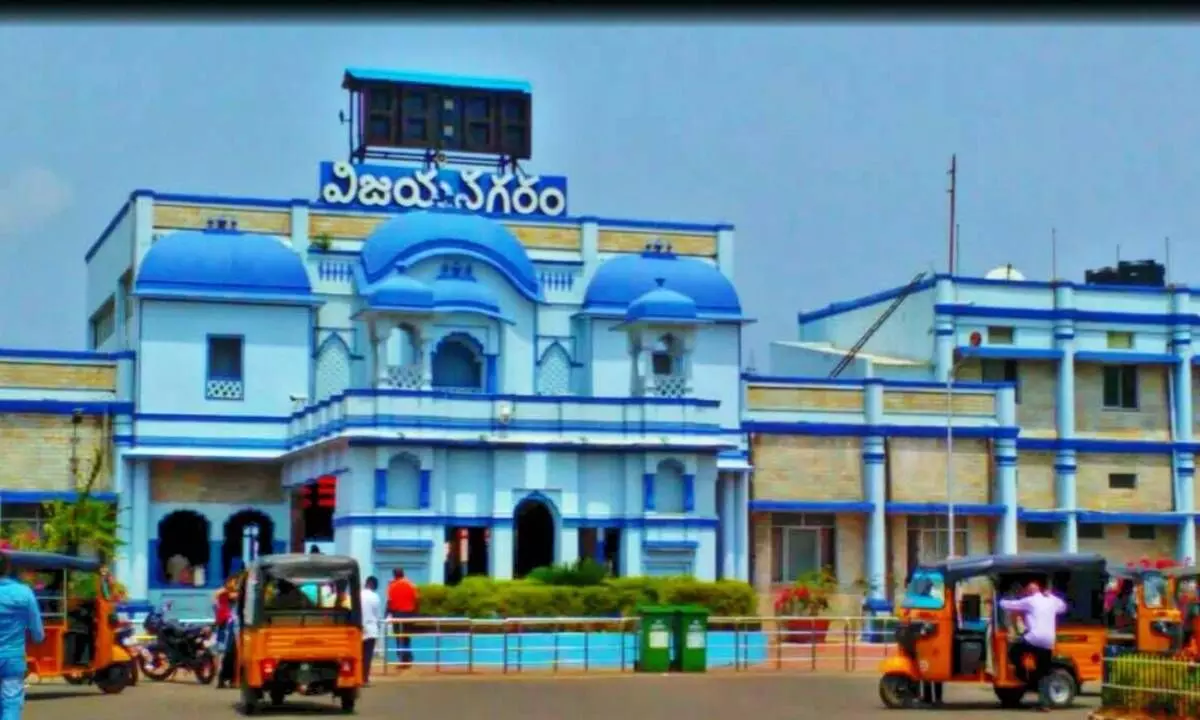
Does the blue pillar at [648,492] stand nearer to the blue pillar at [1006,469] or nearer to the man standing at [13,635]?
the blue pillar at [1006,469]

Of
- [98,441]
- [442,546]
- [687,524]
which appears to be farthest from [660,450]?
[98,441]

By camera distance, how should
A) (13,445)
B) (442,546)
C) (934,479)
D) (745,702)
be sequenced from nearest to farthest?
(745,702), (442,546), (13,445), (934,479)

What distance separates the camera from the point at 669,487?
45.2 meters

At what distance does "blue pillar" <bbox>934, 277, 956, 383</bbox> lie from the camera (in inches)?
2085

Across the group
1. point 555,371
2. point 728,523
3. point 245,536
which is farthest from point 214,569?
point 728,523

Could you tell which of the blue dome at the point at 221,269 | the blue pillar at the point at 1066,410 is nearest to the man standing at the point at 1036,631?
the blue dome at the point at 221,269

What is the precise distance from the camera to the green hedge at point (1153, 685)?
19484mm

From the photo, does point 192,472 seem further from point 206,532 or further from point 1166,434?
point 1166,434

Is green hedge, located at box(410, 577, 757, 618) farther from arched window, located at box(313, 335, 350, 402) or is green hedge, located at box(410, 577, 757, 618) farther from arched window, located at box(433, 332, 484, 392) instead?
arched window, located at box(313, 335, 350, 402)

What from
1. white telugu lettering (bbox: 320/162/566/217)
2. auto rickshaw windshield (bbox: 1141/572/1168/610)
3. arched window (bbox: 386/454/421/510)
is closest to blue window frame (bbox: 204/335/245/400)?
white telugu lettering (bbox: 320/162/566/217)

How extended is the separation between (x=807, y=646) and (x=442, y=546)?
352 inches

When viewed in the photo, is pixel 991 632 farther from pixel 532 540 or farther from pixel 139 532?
pixel 139 532

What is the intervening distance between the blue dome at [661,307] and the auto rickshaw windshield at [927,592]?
2006 centimetres

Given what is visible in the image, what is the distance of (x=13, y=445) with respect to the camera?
46.1 m
